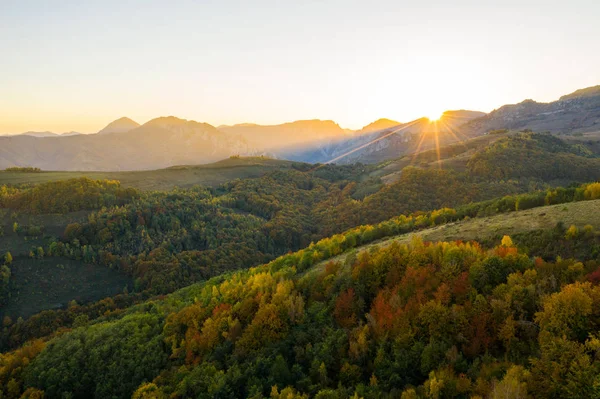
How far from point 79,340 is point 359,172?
158m

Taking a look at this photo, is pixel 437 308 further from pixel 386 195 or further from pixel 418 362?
pixel 386 195

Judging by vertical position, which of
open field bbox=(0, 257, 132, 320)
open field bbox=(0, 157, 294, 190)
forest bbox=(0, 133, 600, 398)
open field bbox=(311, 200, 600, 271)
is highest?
open field bbox=(0, 157, 294, 190)

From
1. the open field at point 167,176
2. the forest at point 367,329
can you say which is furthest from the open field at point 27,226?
the open field at point 167,176

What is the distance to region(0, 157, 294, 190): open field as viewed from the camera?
117 metres

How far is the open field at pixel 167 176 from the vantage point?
116688 millimetres

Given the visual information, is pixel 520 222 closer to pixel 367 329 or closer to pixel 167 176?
pixel 367 329

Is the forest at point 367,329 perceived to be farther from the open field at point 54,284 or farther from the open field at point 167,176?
the open field at point 167,176

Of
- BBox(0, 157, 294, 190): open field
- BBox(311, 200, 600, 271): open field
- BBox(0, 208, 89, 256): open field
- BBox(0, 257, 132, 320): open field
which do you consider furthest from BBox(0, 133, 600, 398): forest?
BBox(0, 157, 294, 190): open field

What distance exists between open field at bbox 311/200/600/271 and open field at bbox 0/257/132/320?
5192 centimetres

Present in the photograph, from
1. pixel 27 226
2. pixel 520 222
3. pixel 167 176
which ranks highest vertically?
pixel 167 176

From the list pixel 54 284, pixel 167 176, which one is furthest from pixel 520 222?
pixel 167 176

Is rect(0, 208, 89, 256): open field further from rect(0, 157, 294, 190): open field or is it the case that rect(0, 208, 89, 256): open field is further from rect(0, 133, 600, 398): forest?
rect(0, 157, 294, 190): open field

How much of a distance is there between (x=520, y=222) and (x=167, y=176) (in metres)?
146

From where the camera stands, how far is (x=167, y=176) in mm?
150625
